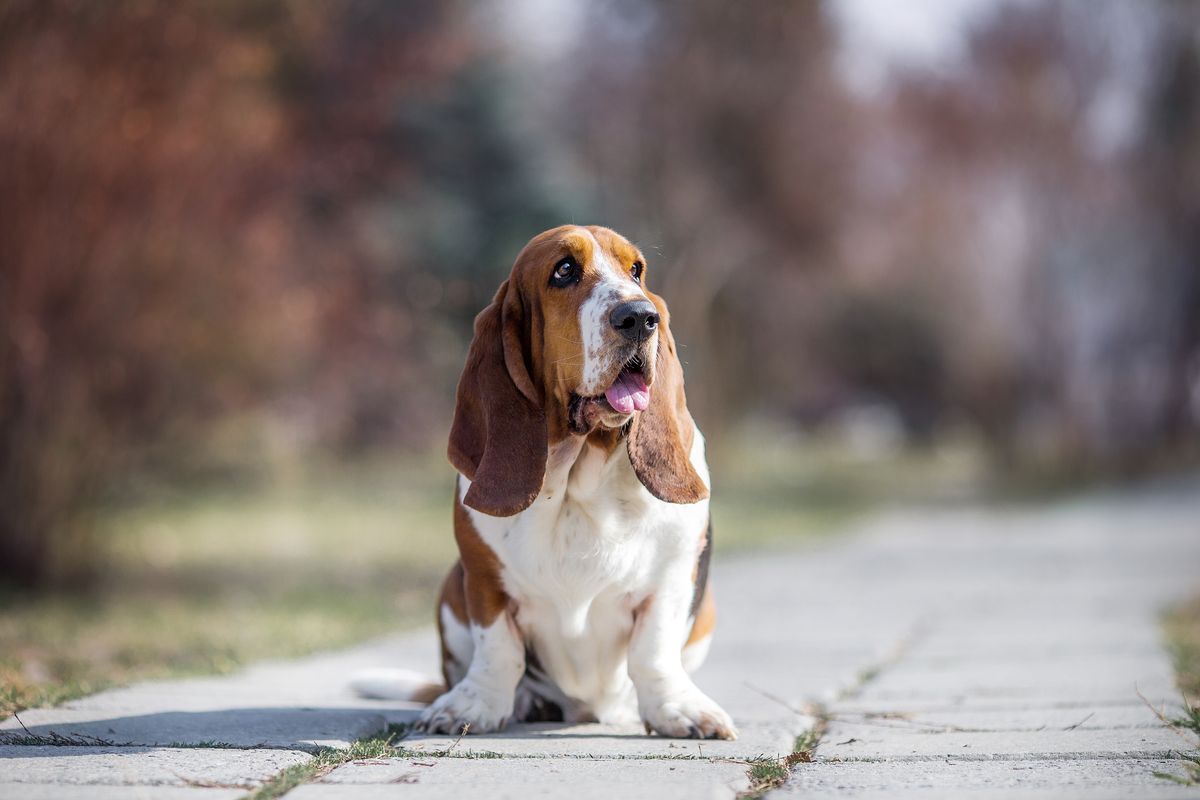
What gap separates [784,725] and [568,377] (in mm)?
1069

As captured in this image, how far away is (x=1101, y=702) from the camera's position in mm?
3744

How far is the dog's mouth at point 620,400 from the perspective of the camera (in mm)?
3135

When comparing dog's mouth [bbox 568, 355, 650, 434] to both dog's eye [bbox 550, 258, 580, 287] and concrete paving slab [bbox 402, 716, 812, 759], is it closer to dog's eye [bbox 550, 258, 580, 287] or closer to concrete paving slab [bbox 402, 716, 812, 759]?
dog's eye [bbox 550, 258, 580, 287]

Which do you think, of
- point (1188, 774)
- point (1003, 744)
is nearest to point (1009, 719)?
point (1003, 744)

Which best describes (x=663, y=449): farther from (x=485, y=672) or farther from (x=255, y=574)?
(x=255, y=574)

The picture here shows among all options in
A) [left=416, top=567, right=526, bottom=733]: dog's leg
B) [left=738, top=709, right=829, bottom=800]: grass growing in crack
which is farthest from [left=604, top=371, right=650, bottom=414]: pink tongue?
[left=738, top=709, right=829, bottom=800]: grass growing in crack

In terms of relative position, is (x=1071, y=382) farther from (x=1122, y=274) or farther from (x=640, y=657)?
(x=640, y=657)

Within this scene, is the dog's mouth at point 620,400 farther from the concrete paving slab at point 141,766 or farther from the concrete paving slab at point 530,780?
the concrete paving slab at point 141,766

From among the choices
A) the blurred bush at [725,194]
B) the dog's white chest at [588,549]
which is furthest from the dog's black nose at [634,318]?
the blurred bush at [725,194]

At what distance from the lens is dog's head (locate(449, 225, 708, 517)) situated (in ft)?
10.3

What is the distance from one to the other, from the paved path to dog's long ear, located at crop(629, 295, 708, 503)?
60 centimetres

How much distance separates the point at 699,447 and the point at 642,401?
1.47 ft

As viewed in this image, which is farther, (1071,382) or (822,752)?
Answer: (1071,382)

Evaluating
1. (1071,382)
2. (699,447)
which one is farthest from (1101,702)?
(1071,382)
